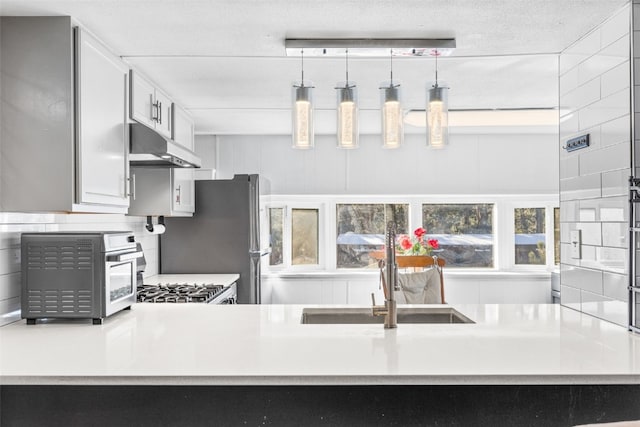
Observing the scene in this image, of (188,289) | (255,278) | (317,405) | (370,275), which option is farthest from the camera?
(370,275)


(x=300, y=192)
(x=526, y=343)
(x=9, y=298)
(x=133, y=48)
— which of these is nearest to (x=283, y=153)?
(x=300, y=192)

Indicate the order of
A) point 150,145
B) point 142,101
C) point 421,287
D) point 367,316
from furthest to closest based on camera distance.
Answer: point 421,287, point 142,101, point 150,145, point 367,316

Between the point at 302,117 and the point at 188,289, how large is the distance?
→ 1.51 metres

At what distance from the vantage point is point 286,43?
227cm

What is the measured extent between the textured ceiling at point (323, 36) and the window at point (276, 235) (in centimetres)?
190

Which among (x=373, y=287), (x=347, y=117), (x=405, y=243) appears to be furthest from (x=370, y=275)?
(x=347, y=117)

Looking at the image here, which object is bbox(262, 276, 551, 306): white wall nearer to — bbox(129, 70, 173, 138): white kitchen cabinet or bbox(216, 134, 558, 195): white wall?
bbox(216, 134, 558, 195): white wall

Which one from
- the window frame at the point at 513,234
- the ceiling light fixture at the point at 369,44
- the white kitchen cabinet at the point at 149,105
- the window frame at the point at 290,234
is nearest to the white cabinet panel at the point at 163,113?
the white kitchen cabinet at the point at 149,105

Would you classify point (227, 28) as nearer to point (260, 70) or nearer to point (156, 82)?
point (260, 70)

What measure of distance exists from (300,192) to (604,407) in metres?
3.68

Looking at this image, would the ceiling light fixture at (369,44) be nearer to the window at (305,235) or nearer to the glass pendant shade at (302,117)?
the glass pendant shade at (302,117)

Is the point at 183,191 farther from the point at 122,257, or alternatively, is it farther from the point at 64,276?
the point at 64,276

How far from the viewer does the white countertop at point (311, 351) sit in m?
1.41

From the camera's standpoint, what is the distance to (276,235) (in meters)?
5.17
